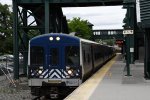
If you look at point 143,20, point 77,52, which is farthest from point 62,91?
point 143,20

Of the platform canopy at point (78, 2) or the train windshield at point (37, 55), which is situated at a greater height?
the platform canopy at point (78, 2)

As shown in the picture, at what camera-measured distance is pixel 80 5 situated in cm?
3891

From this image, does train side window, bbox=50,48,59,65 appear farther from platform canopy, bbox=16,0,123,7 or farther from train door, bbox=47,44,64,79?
platform canopy, bbox=16,0,123,7

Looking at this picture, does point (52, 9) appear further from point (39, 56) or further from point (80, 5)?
point (39, 56)

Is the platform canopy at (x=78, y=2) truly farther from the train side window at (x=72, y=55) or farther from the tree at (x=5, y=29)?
the tree at (x=5, y=29)

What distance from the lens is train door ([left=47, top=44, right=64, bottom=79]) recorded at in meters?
19.8

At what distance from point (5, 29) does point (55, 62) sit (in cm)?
6053

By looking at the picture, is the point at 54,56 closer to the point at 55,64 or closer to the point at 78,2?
the point at 55,64

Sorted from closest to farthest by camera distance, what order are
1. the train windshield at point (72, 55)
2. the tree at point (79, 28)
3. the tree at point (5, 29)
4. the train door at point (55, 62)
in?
the train door at point (55, 62) < the train windshield at point (72, 55) < the tree at point (5, 29) < the tree at point (79, 28)

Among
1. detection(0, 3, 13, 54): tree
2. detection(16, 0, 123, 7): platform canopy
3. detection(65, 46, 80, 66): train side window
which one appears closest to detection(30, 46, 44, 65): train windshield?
detection(65, 46, 80, 66): train side window

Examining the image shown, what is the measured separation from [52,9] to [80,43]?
1817cm

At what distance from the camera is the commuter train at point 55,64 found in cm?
1973

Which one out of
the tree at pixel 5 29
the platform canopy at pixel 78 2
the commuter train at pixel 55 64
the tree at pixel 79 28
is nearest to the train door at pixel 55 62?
the commuter train at pixel 55 64

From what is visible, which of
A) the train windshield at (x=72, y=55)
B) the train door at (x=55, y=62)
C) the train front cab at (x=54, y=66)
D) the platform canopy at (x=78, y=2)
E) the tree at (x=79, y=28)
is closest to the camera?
the train front cab at (x=54, y=66)
